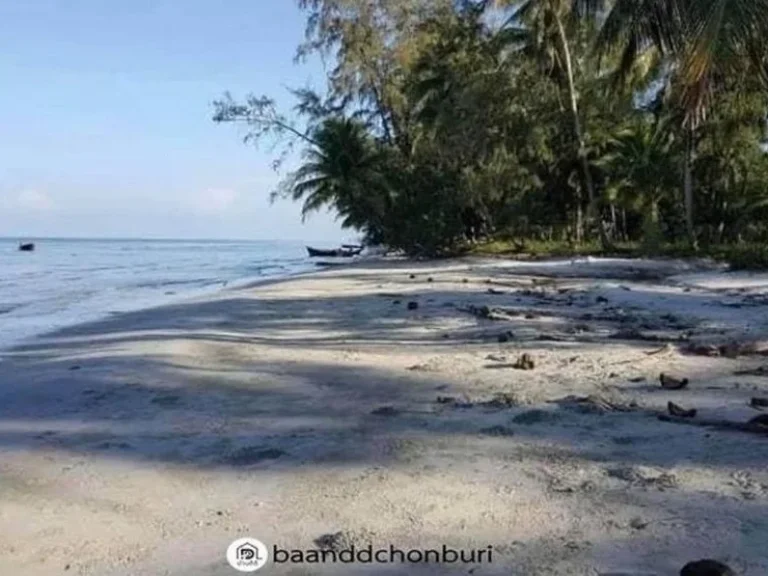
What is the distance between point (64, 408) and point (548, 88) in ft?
84.8

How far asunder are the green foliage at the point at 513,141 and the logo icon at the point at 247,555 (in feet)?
70.1

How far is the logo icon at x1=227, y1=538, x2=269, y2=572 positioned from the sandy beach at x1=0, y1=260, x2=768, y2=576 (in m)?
0.06

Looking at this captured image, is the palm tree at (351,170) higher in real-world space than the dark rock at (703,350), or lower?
higher

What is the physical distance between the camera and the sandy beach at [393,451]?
329cm

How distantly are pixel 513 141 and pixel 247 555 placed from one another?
2808 cm

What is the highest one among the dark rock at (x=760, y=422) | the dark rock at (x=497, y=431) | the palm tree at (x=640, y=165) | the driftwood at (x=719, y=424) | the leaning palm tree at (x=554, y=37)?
the leaning palm tree at (x=554, y=37)

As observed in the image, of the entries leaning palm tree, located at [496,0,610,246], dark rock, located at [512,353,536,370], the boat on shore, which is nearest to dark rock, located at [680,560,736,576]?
dark rock, located at [512,353,536,370]

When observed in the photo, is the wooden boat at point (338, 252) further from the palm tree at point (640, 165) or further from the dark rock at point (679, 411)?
the dark rock at point (679, 411)

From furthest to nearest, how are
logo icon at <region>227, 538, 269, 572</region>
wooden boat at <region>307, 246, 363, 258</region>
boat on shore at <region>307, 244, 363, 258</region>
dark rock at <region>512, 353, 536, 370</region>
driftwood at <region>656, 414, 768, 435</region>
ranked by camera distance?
boat on shore at <region>307, 244, 363, 258</region>, wooden boat at <region>307, 246, 363, 258</region>, dark rock at <region>512, 353, 536, 370</region>, driftwood at <region>656, 414, 768, 435</region>, logo icon at <region>227, 538, 269, 572</region>

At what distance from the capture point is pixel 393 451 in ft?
14.9

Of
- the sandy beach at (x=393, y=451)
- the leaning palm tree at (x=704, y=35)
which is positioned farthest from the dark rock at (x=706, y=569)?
the leaning palm tree at (x=704, y=35)

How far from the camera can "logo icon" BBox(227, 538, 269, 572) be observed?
3.12 metres

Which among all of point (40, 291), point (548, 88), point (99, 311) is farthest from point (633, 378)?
point (548, 88)

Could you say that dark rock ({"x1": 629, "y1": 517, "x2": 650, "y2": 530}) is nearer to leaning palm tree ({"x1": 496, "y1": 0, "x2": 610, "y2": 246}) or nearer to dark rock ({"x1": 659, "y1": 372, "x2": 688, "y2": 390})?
dark rock ({"x1": 659, "y1": 372, "x2": 688, "y2": 390})
